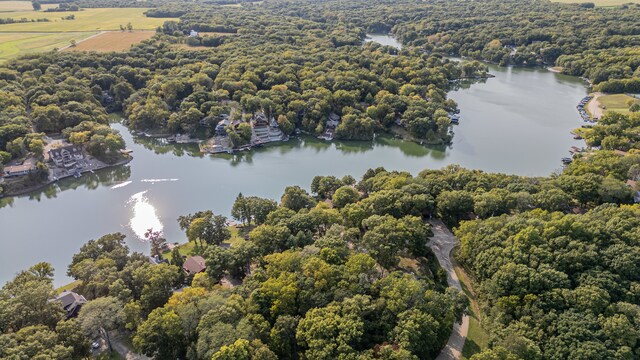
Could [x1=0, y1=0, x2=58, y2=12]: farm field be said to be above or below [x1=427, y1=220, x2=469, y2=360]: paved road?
above

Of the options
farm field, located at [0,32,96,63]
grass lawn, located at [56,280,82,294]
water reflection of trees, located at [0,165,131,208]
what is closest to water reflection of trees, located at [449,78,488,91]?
water reflection of trees, located at [0,165,131,208]

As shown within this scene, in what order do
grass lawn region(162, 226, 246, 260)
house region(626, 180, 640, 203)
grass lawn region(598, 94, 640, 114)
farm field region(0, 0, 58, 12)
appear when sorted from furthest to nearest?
farm field region(0, 0, 58, 12), grass lawn region(598, 94, 640, 114), house region(626, 180, 640, 203), grass lawn region(162, 226, 246, 260)

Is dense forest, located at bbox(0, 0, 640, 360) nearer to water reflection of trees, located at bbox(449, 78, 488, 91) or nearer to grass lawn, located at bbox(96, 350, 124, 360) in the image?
grass lawn, located at bbox(96, 350, 124, 360)

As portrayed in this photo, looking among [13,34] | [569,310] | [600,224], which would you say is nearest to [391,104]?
[600,224]

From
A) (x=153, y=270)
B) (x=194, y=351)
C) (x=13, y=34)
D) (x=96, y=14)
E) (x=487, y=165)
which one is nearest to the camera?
(x=194, y=351)

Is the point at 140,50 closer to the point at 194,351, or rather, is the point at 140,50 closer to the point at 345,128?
the point at 345,128
